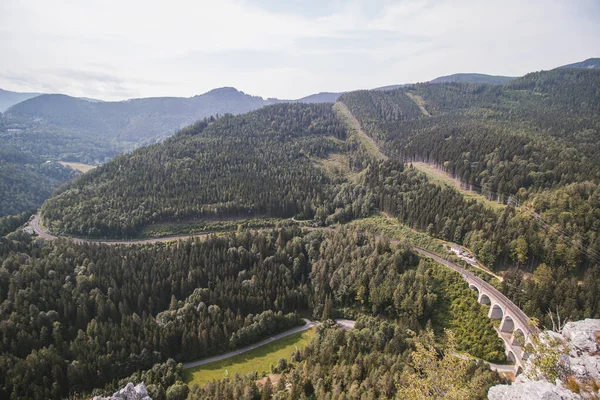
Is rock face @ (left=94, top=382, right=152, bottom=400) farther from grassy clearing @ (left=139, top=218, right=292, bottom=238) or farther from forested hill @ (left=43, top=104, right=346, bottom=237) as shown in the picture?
forested hill @ (left=43, top=104, right=346, bottom=237)

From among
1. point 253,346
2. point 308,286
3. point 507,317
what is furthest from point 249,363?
point 507,317

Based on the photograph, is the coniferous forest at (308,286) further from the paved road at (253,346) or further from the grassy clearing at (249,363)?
the grassy clearing at (249,363)

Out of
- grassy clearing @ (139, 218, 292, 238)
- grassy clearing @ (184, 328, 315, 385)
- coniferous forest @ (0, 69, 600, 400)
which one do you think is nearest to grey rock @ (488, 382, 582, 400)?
coniferous forest @ (0, 69, 600, 400)

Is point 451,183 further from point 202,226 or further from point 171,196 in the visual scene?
point 171,196

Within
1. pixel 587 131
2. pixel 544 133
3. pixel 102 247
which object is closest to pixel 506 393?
pixel 102 247

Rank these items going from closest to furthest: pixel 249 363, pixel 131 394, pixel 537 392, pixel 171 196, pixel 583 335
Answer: pixel 537 392 → pixel 583 335 → pixel 131 394 → pixel 249 363 → pixel 171 196

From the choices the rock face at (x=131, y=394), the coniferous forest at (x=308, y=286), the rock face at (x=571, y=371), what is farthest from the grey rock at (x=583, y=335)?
the rock face at (x=131, y=394)

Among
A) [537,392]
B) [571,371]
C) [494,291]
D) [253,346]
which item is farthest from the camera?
[253,346]
